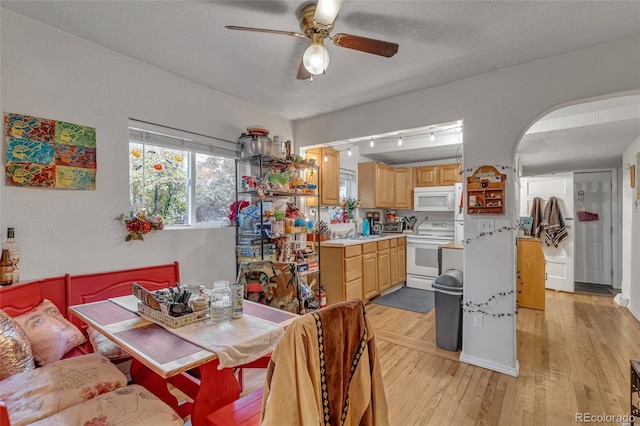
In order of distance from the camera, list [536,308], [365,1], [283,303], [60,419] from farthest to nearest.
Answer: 1. [536,308]
2. [283,303]
3. [365,1]
4. [60,419]

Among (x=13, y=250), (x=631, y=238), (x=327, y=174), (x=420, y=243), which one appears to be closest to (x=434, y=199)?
(x=420, y=243)

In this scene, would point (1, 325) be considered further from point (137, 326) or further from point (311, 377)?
point (311, 377)

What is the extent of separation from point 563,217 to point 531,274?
1607mm

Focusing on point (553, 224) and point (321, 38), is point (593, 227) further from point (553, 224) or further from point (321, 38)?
point (321, 38)

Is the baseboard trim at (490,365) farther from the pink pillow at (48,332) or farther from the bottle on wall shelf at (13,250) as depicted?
the bottle on wall shelf at (13,250)

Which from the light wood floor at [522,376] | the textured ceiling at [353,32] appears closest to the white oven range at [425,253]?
the light wood floor at [522,376]

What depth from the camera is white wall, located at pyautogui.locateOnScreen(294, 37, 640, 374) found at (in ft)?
7.07

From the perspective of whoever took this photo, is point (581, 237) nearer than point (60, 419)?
No

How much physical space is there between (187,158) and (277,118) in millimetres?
1287

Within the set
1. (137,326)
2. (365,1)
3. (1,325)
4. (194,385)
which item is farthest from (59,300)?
(365,1)

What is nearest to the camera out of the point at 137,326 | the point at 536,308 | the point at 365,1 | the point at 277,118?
the point at 137,326

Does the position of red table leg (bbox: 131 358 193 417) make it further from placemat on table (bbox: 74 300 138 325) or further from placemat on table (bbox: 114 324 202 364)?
placemat on table (bbox: 114 324 202 364)

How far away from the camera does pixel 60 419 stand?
47.4 inches

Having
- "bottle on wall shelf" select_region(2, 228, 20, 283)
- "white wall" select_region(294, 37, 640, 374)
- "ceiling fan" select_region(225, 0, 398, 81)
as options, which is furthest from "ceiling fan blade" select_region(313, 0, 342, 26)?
"bottle on wall shelf" select_region(2, 228, 20, 283)
